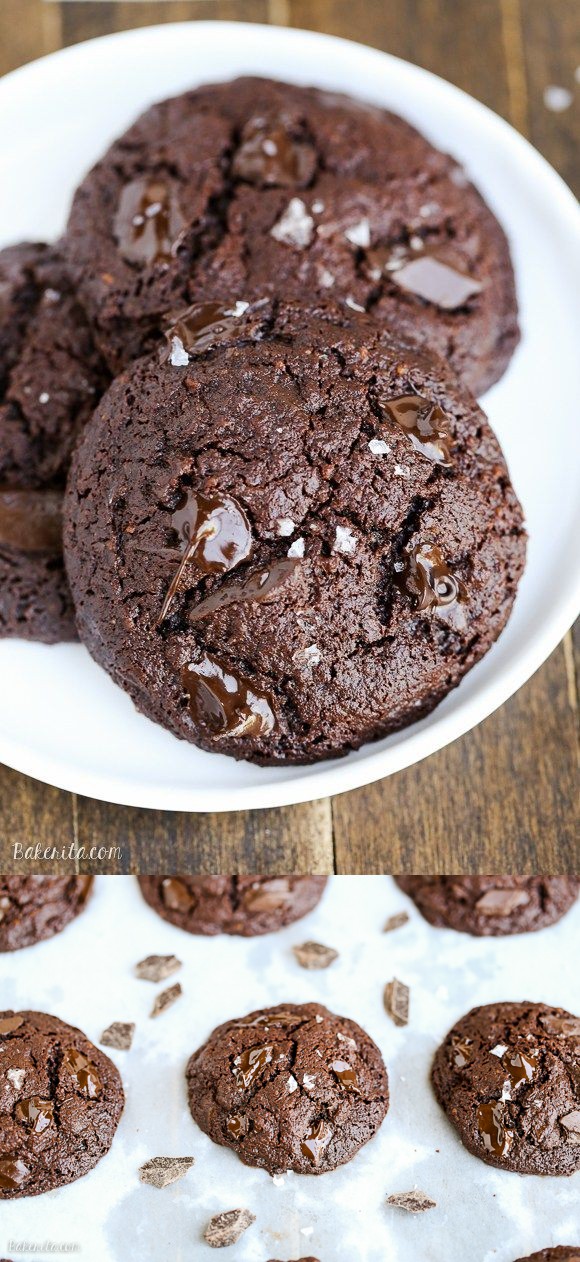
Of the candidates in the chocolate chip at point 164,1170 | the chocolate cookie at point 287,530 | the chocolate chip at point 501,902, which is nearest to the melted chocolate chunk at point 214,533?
the chocolate cookie at point 287,530

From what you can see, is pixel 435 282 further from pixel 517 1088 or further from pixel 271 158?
pixel 517 1088

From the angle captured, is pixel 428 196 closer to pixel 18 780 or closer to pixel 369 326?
pixel 369 326

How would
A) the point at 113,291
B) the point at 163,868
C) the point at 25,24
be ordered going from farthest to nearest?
1. the point at 25,24
2. the point at 163,868
3. the point at 113,291

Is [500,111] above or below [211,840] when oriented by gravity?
above

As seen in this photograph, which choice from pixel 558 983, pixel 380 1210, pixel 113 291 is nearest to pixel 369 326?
pixel 113 291

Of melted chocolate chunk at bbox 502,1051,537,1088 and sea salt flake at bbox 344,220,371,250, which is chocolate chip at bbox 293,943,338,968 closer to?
melted chocolate chunk at bbox 502,1051,537,1088

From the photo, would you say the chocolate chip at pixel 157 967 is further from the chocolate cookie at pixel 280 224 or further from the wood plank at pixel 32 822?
the chocolate cookie at pixel 280 224
